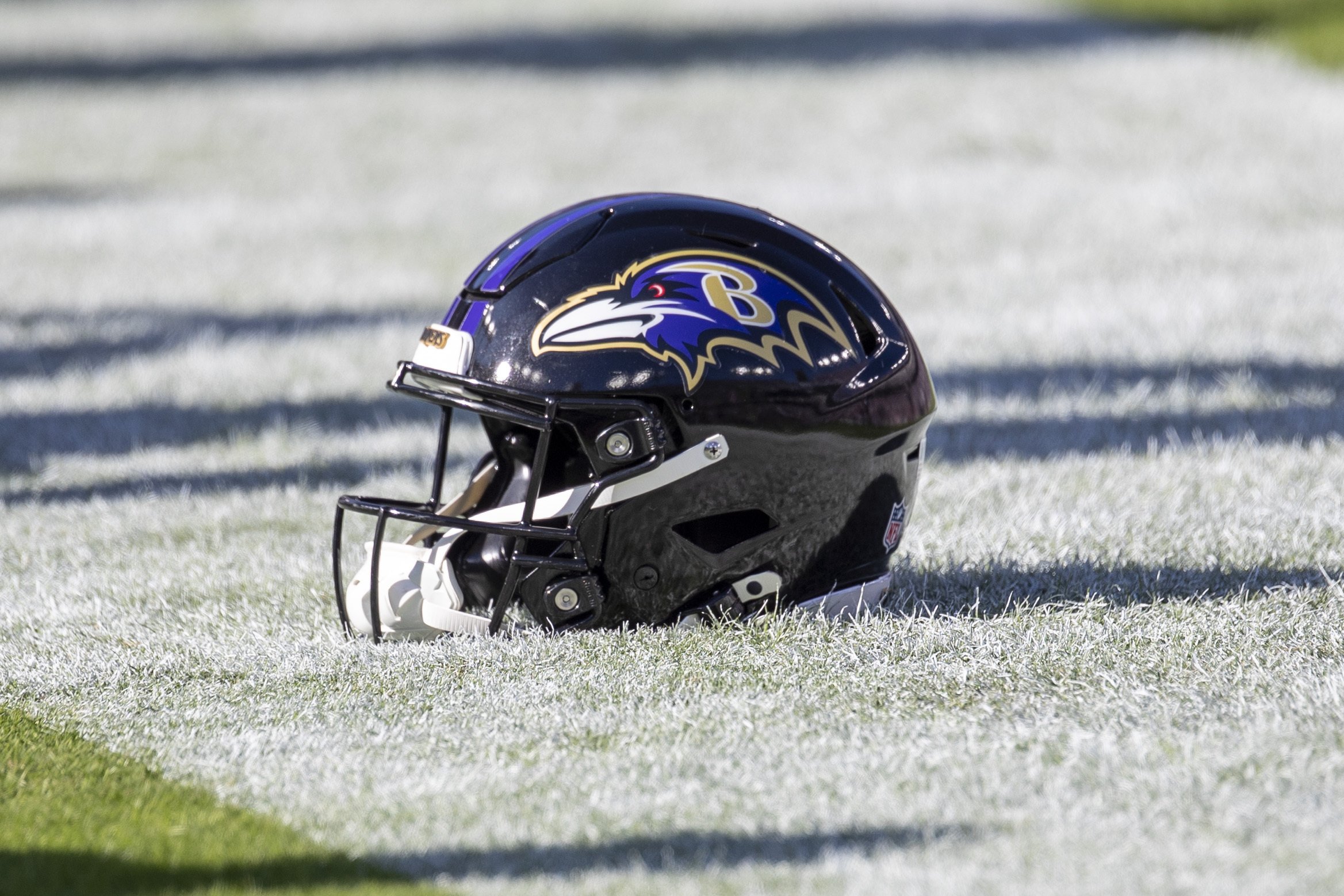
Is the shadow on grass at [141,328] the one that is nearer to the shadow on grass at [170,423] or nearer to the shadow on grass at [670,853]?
the shadow on grass at [170,423]

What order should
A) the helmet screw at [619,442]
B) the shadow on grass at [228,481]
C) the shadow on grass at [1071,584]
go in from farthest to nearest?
1. the shadow on grass at [228,481]
2. the shadow on grass at [1071,584]
3. the helmet screw at [619,442]

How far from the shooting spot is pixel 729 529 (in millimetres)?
3047

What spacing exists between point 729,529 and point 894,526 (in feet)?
1.26

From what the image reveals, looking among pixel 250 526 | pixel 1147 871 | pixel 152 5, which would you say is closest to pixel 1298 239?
pixel 250 526

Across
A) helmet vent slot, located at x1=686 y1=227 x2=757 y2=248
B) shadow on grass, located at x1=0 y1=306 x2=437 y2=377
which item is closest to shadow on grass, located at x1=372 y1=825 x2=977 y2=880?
helmet vent slot, located at x1=686 y1=227 x2=757 y2=248

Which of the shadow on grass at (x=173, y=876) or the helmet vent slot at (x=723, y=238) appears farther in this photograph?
the helmet vent slot at (x=723, y=238)

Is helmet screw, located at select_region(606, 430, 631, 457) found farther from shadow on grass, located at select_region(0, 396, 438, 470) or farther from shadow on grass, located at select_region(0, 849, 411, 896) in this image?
shadow on grass, located at select_region(0, 396, 438, 470)

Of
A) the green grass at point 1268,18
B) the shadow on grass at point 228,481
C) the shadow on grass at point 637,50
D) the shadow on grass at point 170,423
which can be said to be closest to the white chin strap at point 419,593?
the shadow on grass at point 228,481

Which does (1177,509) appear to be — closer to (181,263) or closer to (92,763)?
(92,763)

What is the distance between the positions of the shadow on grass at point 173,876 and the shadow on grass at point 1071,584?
4.77 ft

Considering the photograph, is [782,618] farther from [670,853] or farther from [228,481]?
[228,481]

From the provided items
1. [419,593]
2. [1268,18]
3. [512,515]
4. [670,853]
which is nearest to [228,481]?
[419,593]

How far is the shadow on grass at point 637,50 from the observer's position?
1366 centimetres

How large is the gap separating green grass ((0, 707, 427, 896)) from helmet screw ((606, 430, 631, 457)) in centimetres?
96
